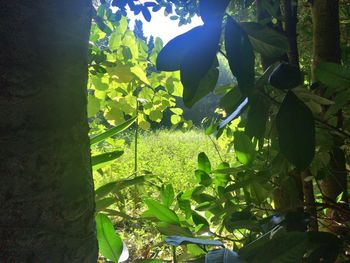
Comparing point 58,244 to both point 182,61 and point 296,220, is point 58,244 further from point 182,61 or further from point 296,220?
point 296,220

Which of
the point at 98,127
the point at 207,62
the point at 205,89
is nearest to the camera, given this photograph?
the point at 207,62

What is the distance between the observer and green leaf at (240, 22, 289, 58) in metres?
0.32

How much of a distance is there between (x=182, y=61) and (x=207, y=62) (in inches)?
0.8

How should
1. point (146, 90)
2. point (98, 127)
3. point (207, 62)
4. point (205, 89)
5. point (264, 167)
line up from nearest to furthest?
point (207, 62) < point (205, 89) < point (264, 167) < point (146, 90) < point (98, 127)

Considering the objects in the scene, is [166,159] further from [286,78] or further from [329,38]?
[286,78]

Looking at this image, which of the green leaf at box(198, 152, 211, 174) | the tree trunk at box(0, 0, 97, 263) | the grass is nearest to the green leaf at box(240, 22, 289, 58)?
the tree trunk at box(0, 0, 97, 263)

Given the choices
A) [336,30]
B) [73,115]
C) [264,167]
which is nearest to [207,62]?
[73,115]

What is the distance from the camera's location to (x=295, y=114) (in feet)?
1.02

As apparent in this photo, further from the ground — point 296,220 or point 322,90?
point 322,90

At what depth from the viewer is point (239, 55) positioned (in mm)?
267

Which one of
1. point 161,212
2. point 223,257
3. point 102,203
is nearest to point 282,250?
point 223,257

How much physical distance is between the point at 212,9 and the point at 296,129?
127mm

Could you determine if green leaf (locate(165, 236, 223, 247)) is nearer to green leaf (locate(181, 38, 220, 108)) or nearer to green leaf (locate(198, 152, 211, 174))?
green leaf (locate(181, 38, 220, 108))

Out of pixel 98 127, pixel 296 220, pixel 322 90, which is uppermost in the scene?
pixel 322 90
